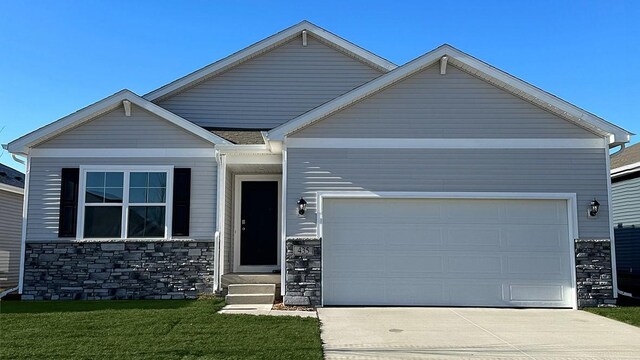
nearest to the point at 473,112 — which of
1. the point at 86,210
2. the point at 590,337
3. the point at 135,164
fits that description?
the point at 590,337

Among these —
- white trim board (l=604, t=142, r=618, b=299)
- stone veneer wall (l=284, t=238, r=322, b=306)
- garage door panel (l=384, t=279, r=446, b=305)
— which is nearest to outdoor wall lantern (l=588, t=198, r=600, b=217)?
white trim board (l=604, t=142, r=618, b=299)

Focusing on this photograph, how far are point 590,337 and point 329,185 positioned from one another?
4.83 m

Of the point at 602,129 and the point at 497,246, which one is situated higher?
the point at 602,129

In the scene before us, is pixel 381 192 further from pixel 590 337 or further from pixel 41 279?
pixel 41 279

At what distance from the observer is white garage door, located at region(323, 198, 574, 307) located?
32.2ft

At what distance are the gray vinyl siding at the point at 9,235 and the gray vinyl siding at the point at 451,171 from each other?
958 centimetres

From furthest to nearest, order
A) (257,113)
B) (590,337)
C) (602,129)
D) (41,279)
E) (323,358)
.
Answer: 1. (257,113)
2. (41,279)
3. (602,129)
4. (590,337)
5. (323,358)

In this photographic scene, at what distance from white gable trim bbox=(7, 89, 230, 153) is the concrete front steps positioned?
2.71m

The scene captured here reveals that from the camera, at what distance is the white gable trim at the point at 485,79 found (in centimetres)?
980

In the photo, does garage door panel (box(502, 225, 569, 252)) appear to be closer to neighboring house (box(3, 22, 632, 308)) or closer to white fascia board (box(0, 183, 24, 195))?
neighboring house (box(3, 22, 632, 308))

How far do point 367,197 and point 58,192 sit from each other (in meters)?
6.07

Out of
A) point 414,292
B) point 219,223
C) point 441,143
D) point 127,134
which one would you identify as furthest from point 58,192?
point 441,143

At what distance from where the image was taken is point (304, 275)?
382 inches

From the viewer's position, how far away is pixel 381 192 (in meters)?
9.91
